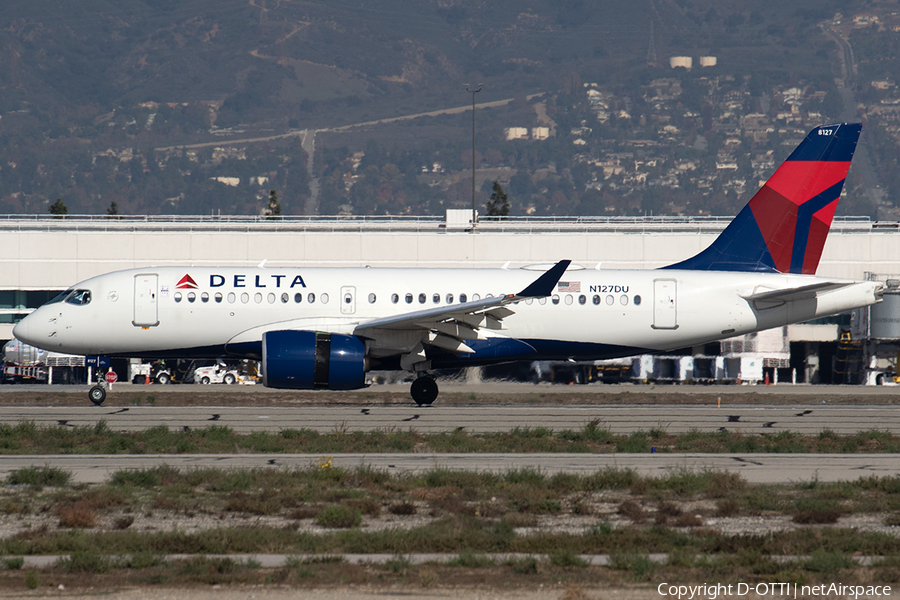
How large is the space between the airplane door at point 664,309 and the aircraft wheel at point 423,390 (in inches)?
275

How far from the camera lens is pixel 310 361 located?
25969 millimetres

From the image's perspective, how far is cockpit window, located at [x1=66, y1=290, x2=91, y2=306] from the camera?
2830 cm

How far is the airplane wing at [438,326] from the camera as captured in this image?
2667cm

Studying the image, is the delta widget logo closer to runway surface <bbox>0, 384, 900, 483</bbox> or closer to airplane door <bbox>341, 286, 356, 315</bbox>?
runway surface <bbox>0, 384, 900, 483</bbox>

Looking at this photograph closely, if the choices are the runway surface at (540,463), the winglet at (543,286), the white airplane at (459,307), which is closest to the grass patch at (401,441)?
the runway surface at (540,463)

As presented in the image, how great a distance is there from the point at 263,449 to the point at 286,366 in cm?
640

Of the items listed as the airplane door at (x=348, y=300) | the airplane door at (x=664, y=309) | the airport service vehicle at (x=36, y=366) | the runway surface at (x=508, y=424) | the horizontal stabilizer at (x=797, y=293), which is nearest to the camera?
the runway surface at (x=508, y=424)

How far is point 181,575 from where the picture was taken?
1029 cm

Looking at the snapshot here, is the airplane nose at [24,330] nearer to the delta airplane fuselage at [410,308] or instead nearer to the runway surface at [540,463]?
the delta airplane fuselage at [410,308]

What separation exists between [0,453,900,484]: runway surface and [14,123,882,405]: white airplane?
7532 mm

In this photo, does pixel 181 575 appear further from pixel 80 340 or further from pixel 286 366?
pixel 80 340

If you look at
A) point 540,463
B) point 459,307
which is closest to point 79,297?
point 459,307

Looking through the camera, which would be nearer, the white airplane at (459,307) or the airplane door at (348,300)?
the white airplane at (459,307)

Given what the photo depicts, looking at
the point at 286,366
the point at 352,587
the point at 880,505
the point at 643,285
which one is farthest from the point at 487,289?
the point at 352,587
